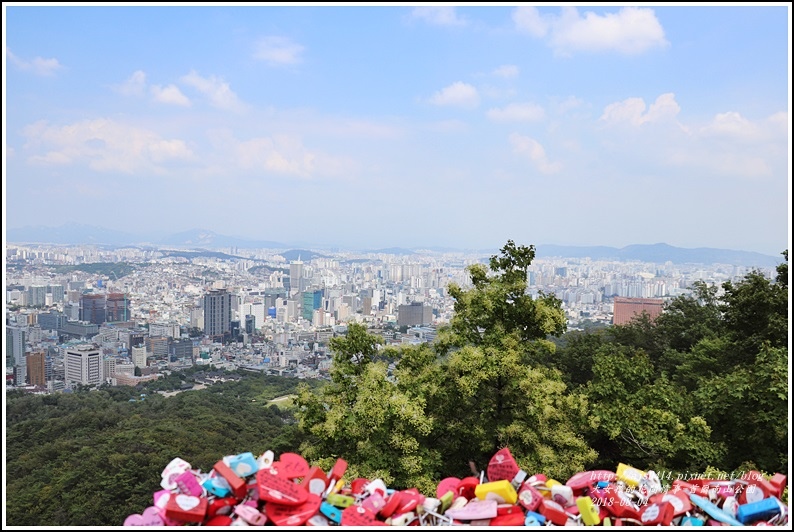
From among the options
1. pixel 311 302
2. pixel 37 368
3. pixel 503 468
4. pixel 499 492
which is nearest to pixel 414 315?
pixel 311 302

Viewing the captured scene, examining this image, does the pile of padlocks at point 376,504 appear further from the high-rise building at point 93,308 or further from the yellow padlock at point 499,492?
the high-rise building at point 93,308

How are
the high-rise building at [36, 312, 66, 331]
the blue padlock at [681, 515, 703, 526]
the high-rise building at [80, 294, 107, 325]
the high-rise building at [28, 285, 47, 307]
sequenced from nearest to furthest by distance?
the blue padlock at [681, 515, 703, 526]
the high-rise building at [28, 285, 47, 307]
the high-rise building at [36, 312, 66, 331]
the high-rise building at [80, 294, 107, 325]

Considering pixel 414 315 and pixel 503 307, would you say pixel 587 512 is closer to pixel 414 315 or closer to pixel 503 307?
pixel 503 307

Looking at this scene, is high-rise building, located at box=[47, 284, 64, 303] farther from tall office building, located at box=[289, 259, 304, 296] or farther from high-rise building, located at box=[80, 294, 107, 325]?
tall office building, located at box=[289, 259, 304, 296]

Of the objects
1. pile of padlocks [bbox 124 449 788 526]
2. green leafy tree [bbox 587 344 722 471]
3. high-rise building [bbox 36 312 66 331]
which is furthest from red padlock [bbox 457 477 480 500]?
high-rise building [bbox 36 312 66 331]

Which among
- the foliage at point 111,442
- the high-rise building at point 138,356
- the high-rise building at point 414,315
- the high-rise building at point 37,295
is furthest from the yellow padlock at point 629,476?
the high-rise building at point 138,356
